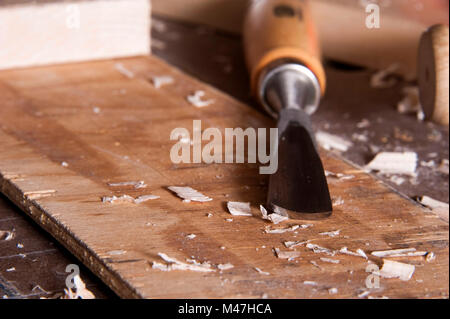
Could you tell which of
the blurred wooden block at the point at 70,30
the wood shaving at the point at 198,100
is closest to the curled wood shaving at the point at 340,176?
the wood shaving at the point at 198,100

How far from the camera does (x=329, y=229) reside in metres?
0.87

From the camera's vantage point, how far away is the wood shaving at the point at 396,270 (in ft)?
2.52

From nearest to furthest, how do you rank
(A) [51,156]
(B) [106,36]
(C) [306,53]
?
1. (A) [51,156]
2. (C) [306,53]
3. (B) [106,36]

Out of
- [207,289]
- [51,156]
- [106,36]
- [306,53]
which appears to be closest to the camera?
[207,289]

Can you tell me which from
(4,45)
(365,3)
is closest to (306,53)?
(365,3)

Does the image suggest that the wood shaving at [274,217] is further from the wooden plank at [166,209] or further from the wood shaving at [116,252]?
the wood shaving at [116,252]

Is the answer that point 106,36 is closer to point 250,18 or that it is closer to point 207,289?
point 250,18

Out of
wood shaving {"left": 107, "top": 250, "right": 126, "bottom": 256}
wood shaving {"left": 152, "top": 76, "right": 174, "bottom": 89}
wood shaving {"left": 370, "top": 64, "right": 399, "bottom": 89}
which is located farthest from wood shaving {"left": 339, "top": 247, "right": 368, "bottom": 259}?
wood shaving {"left": 370, "top": 64, "right": 399, "bottom": 89}

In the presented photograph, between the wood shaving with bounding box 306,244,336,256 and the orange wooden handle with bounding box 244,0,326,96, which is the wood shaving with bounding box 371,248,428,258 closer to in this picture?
the wood shaving with bounding box 306,244,336,256

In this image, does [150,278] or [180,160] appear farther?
[180,160]

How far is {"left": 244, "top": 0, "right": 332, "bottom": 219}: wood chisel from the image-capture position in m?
0.89

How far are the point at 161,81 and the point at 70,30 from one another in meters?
0.28

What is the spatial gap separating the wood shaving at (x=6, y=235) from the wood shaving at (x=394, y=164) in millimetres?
613

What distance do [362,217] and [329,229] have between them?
61 mm
